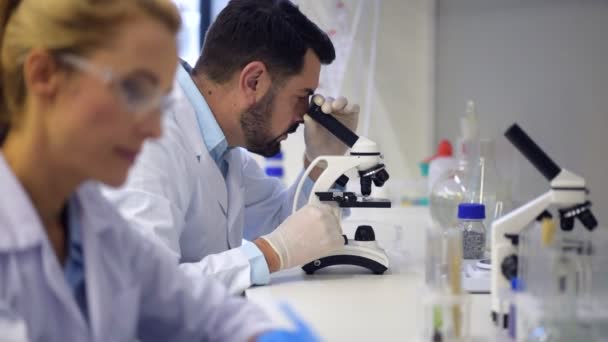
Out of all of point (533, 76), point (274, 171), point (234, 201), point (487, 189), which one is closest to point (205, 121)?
point (234, 201)

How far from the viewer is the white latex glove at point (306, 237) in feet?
5.12

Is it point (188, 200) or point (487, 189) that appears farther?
point (487, 189)

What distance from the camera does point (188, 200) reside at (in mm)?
1672

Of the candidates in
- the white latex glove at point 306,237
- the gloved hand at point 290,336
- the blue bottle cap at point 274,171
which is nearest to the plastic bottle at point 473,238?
the white latex glove at point 306,237

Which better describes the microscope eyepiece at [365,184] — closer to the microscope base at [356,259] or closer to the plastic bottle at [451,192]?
the microscope base at [356,259]

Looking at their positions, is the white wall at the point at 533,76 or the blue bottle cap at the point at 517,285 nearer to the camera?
the blue bottle cap at the point at 517,285

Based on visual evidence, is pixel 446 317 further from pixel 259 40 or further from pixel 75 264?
pixel 259 40

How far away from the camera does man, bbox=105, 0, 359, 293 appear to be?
5.18 ft

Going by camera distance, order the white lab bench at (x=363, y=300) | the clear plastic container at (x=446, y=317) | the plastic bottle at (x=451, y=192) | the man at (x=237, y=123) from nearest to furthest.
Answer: the clear plastic container at (x=446, y=317) < the white lab bench at (x=363, y=300) < the man at (x=237, y=123) < the plastic bottle at (x=451, y=192)

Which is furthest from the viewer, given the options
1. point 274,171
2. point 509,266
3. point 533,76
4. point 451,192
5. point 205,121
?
point 274,171

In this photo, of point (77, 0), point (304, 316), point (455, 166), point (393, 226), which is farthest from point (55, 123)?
point (455, 166)

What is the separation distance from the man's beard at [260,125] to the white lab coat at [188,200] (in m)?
0.08

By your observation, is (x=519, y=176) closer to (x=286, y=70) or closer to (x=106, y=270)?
(x=286, y=70)

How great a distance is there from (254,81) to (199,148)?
0.78 feet
